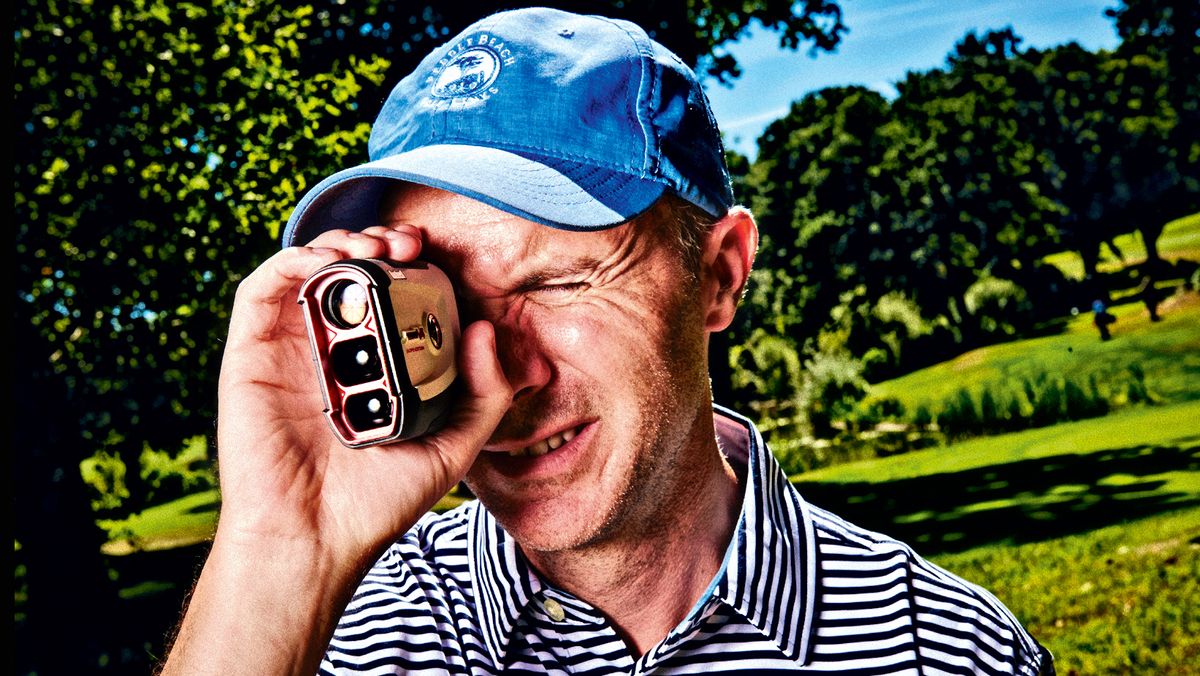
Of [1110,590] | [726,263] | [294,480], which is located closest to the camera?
[294,480]

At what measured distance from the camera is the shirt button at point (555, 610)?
69.2 inches

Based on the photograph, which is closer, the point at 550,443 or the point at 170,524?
the point at 550,443

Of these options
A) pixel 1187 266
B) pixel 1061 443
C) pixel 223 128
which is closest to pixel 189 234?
pixel 223 128

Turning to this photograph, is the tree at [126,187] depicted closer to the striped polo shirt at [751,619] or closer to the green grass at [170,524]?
the striped polo shirt at [751,619]

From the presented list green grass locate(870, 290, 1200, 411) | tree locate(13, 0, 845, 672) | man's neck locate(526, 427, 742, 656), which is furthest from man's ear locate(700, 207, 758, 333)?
green grass locate(870, 290, 1200, 411)

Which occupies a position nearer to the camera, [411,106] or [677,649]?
[677,649]

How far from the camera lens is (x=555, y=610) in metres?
1.76

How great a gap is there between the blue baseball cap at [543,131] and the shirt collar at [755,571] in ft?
2.05

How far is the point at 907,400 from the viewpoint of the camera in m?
15.4

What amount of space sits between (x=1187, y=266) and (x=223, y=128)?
13.3 m

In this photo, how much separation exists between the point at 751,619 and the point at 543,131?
0.97 m

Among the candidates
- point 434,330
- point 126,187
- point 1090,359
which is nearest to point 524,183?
point 434,330

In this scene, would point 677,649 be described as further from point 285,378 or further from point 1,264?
point 1,264

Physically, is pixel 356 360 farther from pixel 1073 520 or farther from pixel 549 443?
pixel 1073 520
